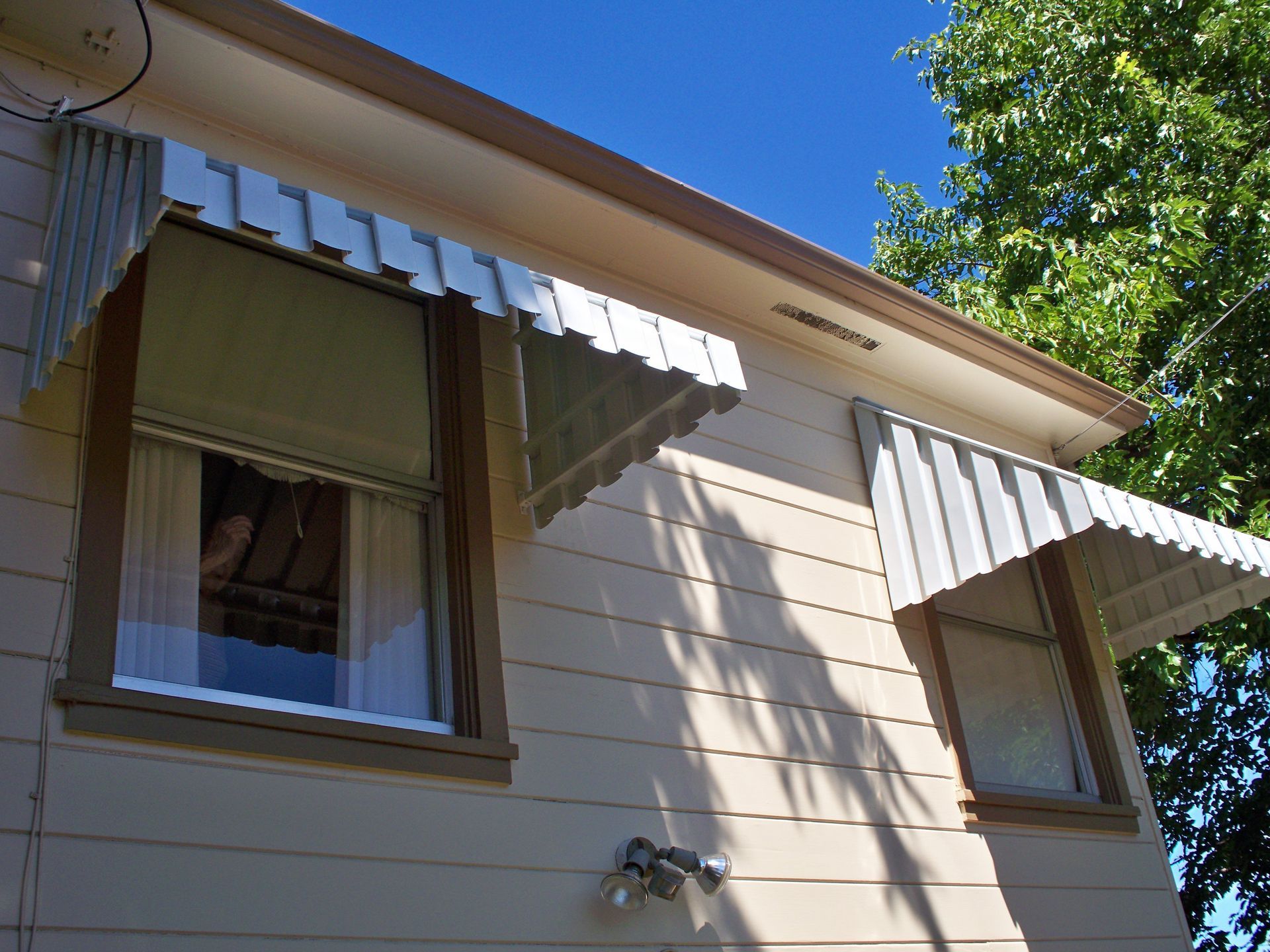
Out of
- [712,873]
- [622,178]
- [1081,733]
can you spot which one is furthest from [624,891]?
[1081,733]

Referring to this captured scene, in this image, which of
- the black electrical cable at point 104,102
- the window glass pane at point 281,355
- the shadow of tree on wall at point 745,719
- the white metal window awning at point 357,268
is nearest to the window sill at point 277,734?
the shadow of tree on wall at point 745,719

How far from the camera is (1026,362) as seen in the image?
6320mm

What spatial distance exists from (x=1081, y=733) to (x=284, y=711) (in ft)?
14.2

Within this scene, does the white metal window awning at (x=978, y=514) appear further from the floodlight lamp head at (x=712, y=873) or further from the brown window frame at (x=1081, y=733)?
the floodlight lamp head at (x=712, y=873)

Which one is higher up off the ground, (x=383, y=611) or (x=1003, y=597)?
(x=1003, y=597)

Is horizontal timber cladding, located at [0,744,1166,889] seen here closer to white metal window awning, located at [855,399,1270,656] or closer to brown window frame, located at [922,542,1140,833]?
brown window frame, located at [922,542,1140,833]

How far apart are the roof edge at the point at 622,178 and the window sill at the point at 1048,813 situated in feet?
7.48

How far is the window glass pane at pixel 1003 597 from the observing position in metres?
6.00

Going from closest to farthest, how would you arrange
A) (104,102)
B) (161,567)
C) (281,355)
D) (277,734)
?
(277,734) < (161,567) < (104,102) < (281,355)

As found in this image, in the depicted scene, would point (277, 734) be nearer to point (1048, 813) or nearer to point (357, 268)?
point (357, 268)

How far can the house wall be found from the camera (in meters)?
3.01

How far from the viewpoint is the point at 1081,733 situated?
237 inches

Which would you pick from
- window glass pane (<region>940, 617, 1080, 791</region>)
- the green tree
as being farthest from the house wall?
the green tree

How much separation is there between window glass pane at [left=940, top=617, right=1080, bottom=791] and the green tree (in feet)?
8.83
